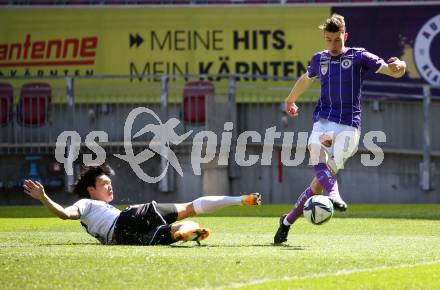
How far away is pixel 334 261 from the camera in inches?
384

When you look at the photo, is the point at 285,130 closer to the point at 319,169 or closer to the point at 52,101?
the point at 52,101

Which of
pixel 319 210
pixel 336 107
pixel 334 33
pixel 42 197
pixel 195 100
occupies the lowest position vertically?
pixel 319 210

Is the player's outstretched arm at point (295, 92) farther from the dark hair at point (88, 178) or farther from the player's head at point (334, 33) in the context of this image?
the dark hair at point (88, 178)

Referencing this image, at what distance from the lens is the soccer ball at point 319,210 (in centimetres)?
1091

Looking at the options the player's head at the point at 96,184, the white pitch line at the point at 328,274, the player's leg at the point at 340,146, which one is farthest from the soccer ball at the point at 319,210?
the player's head at the point at 96,184

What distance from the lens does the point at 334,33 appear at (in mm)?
11555

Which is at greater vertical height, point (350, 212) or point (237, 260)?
point (350, 212)

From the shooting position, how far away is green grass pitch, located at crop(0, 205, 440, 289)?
850 centimetres

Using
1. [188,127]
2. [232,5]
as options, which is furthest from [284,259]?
[232,5]

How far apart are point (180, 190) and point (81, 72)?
2.97 m

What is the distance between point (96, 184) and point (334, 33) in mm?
2500

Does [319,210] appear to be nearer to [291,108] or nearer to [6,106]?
Answer: [291,108]

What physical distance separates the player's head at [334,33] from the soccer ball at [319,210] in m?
1.46

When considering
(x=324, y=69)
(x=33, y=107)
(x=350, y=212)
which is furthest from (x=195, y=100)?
(x=324, y=69)
